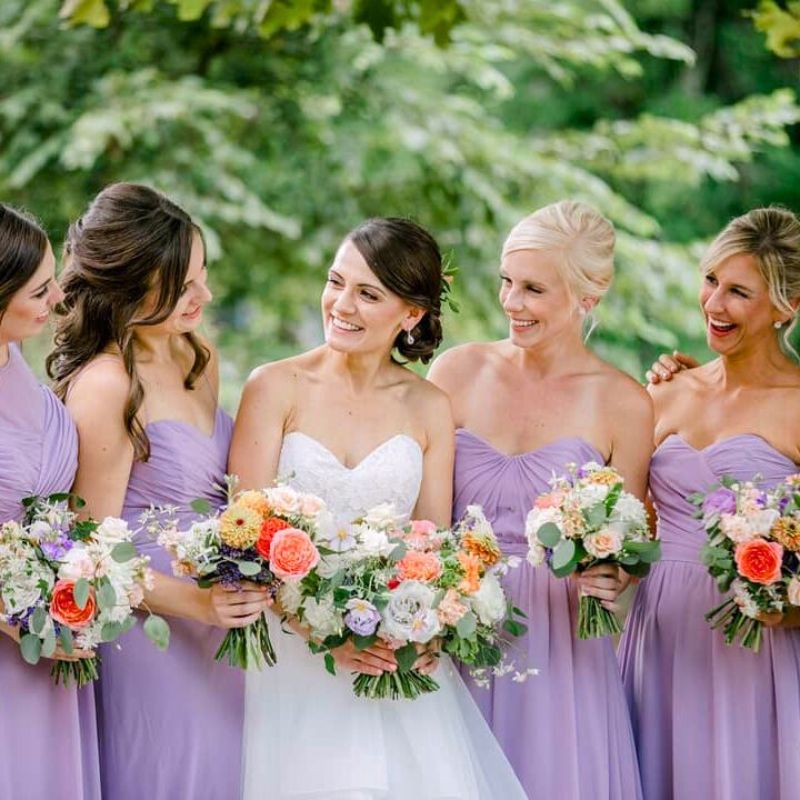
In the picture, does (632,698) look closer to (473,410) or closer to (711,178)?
(473,410)

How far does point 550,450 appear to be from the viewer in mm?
5074

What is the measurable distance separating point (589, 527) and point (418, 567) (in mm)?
592

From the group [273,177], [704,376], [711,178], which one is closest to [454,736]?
[704,376]

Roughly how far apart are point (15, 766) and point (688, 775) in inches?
89.2

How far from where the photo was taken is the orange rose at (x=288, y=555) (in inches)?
164

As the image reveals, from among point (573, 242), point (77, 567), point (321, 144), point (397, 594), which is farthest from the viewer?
point (321, 144)

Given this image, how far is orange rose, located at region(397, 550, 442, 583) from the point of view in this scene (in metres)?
4.31

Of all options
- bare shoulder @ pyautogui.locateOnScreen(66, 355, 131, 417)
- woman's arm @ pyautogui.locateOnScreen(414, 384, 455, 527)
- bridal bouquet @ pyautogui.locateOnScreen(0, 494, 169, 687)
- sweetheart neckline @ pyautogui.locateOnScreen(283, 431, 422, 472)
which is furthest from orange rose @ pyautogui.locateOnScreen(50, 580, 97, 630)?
woman's arm @ pyautogui.locateOnScreen(414, 384, 455, 527)

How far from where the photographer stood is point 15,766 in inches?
171

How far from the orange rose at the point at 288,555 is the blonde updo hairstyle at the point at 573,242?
1528mm

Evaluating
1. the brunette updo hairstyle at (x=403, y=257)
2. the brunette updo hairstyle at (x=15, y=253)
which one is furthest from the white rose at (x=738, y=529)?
the brunette updo hairstyle at (x=15, y=253)

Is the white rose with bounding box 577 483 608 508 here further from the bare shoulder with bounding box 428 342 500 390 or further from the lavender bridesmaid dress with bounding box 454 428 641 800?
the bare shoulder with bounding box 428 342 500 390

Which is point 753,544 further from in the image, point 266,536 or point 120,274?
point 120,274

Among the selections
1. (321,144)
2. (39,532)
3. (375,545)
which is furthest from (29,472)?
(321,144)
